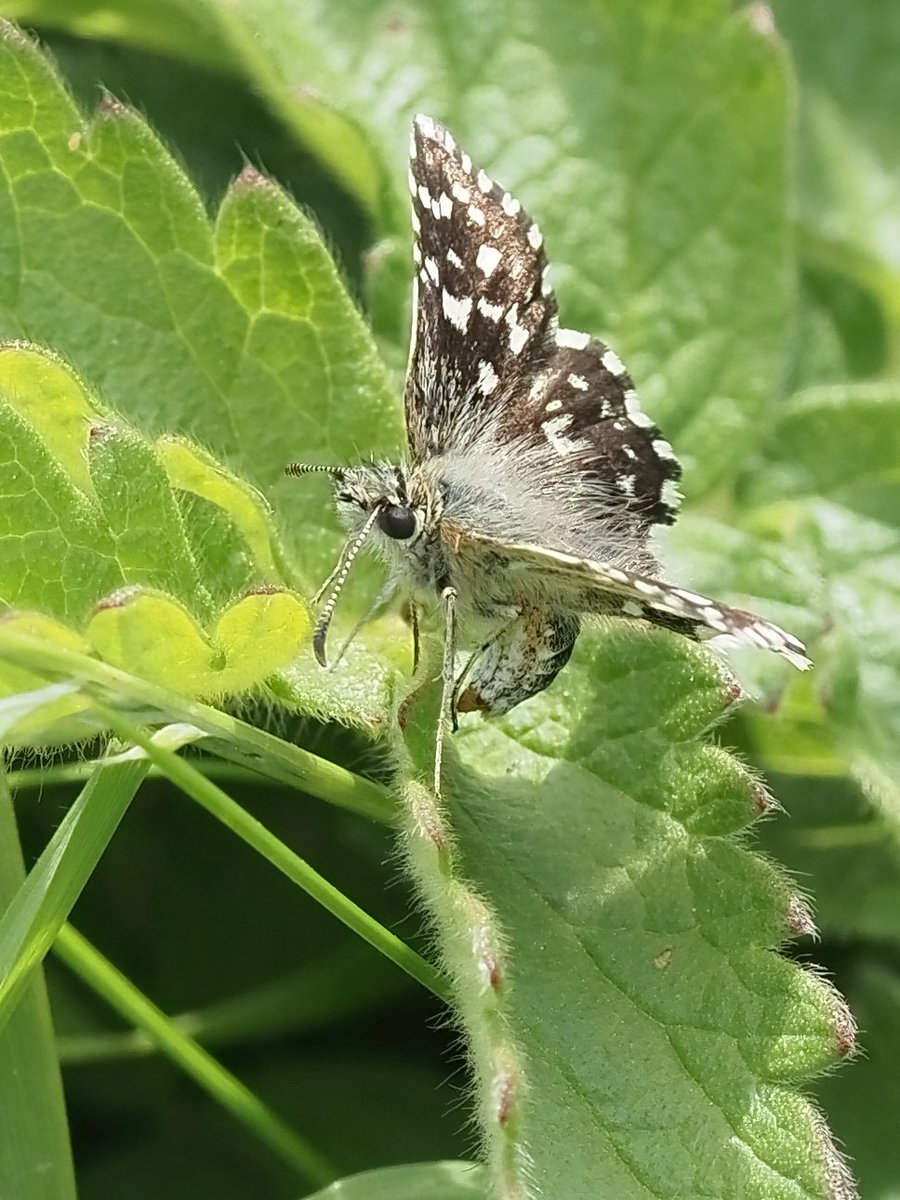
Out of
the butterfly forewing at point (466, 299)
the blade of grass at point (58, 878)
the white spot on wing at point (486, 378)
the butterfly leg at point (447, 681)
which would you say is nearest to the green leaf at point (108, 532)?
the blade of grass at point (58, 878)

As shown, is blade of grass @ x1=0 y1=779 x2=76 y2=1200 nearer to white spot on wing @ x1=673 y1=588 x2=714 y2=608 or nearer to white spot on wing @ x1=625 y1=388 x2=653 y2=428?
white spot on wing @ x1=673 y1=588 x2=714 y2=608

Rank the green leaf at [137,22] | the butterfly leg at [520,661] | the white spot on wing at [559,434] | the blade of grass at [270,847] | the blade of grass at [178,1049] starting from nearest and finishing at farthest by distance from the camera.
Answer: the blade of grass at [270,847] → the blade of grass at [178,1049] → the butterfly leg at [520,661] → the white spot on wing at [559,434] → the green leaf at [137,22]

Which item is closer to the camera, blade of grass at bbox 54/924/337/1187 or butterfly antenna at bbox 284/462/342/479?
blade of grass at bbox 54/924/337/1187

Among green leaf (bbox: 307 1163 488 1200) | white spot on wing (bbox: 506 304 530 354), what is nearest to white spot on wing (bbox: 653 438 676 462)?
white spot on wing (bbox: 506 304 530 354)

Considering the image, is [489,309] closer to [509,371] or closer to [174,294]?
[509,371]

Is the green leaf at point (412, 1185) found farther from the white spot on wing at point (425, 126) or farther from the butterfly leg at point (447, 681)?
the white spot on wing at point (425, 126)

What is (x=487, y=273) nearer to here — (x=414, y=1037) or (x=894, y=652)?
(x=894, y=652)
